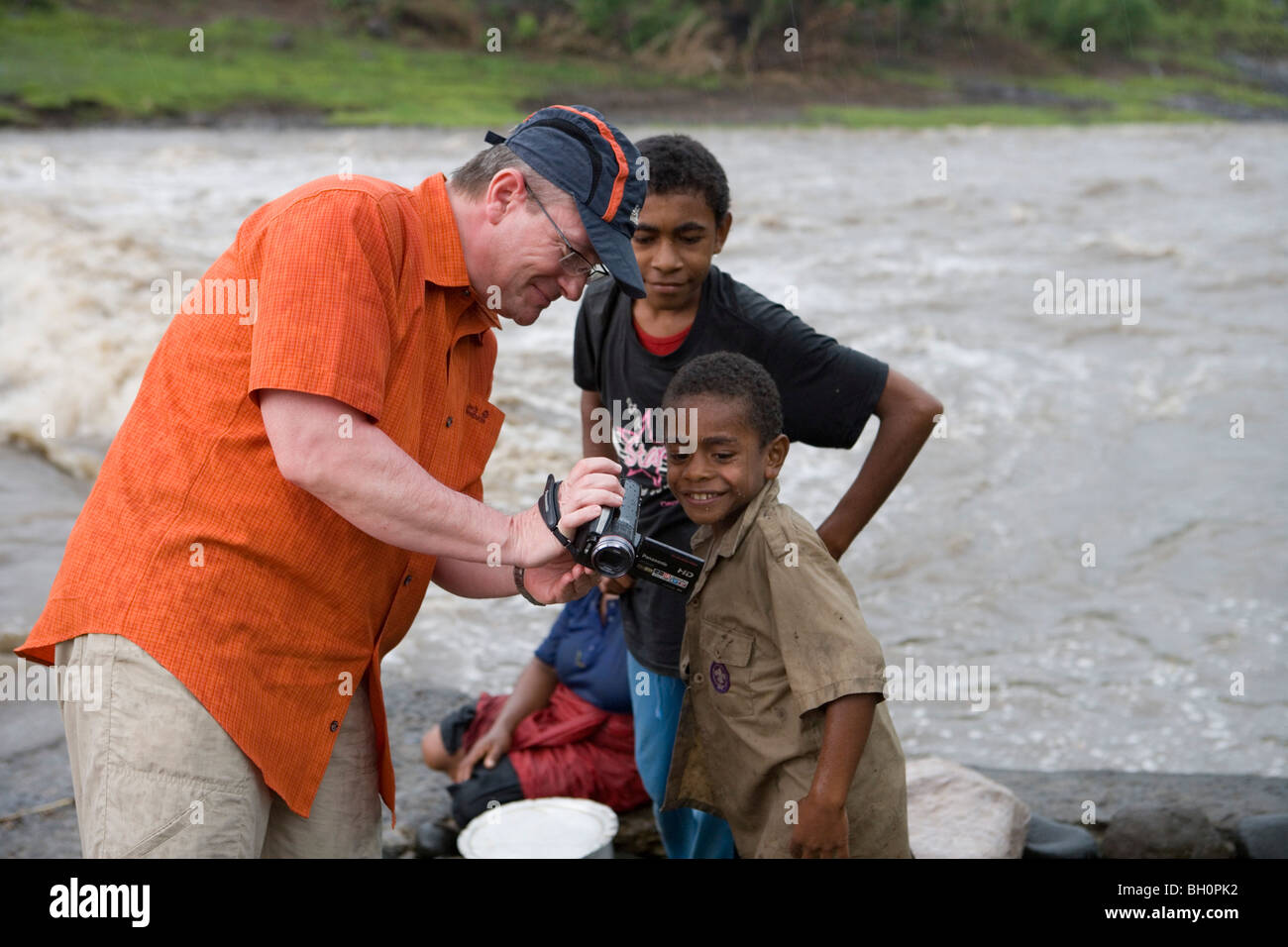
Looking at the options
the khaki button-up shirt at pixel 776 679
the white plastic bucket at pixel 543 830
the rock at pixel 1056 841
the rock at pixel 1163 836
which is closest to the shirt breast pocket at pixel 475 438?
the khaki button-up shirt at pixel 776 679

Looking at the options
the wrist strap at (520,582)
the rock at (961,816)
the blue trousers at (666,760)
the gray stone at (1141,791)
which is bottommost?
the gray stone at (1141,791)

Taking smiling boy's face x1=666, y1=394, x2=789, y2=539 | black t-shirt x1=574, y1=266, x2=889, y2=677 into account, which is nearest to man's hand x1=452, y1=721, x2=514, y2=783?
black t-shirt x1=574, y1=266, x2=889, y2=677

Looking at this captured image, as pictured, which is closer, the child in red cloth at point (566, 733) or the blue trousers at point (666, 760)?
the blue trousers at point (666, 760)

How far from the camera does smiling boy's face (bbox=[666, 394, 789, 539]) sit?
277 cm

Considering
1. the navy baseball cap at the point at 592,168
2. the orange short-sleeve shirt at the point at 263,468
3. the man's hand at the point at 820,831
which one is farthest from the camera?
the man's hand at the point at 820,831

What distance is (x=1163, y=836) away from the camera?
3814 mm

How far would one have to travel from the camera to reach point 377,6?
128ft

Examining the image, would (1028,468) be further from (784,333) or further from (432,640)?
(784,333)

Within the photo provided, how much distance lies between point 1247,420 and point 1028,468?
236cm

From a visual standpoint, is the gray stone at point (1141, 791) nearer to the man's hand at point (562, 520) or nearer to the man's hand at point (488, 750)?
the man's hand at point (488, 750)

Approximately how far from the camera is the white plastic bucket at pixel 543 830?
139 inches

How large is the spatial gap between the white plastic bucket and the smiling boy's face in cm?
120

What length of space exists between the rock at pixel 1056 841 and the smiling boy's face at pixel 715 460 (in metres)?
1.77

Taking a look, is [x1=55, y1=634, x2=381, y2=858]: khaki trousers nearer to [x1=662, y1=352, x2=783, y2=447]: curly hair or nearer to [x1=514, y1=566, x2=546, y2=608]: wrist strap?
[x1=514, y1=566, x2=546, y2=608]: wrist strap
